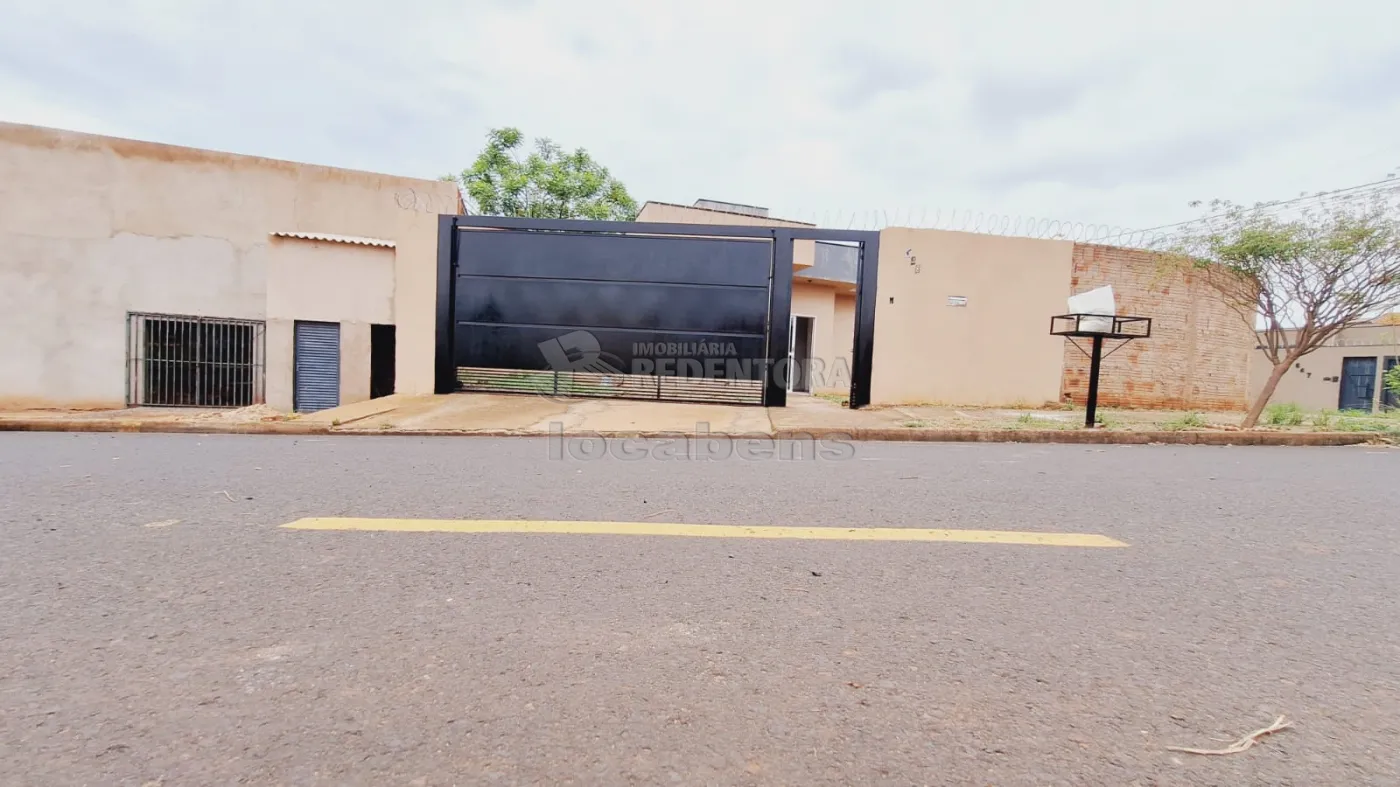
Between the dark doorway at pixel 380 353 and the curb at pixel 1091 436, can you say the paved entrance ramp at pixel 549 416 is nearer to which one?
the curb at pixel 1091 436

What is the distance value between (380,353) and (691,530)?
11.4 metres

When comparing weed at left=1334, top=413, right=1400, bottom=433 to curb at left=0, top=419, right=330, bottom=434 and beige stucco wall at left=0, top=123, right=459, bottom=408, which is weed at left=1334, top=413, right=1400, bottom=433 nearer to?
curb at left=0, top=419, right=330, bottom=434

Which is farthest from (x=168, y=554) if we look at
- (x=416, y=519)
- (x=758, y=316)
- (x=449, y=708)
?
(x=758, y=316)

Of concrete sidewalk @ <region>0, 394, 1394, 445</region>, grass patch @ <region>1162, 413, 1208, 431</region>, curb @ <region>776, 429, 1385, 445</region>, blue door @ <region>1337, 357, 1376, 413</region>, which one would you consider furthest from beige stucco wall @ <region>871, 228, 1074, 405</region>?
blue door @ <region>1337, 357, 1376, 413</region>

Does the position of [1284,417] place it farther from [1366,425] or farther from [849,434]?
[849,434]

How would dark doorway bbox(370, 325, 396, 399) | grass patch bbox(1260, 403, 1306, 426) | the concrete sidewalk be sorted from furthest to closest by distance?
dark doorway bbox(370, 325, 396, 399), grass patch bbox(1260, 403, 1306, 426), the concrete sidewalk

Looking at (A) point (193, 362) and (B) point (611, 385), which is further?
(A) point (193, 362)

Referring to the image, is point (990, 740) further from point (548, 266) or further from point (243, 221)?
point (243, 221)

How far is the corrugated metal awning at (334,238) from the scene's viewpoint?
11992 millimetres

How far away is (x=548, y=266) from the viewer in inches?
392

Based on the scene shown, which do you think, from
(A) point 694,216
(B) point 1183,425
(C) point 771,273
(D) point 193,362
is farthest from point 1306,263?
(D) point 193,362

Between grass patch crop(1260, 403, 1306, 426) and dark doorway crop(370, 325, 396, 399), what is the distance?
14960mm

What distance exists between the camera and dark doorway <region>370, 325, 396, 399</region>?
12484mm

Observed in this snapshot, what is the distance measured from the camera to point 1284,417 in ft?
30.2
